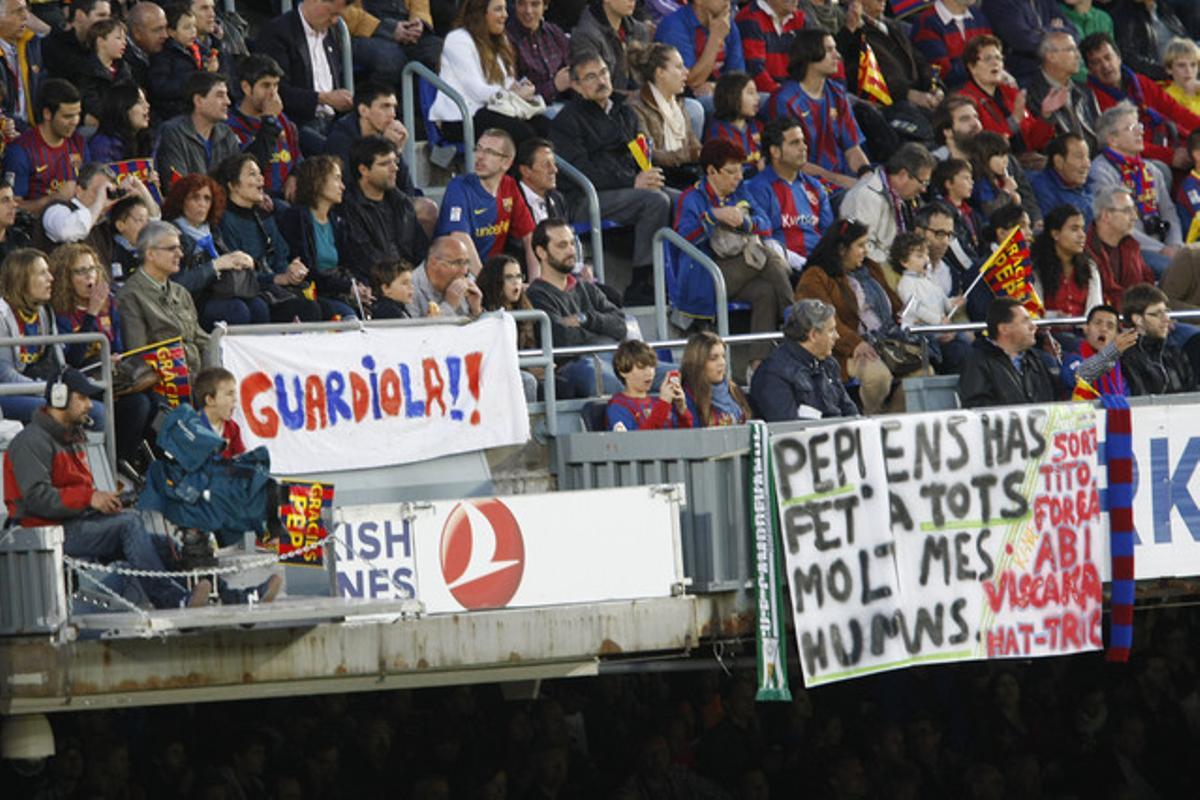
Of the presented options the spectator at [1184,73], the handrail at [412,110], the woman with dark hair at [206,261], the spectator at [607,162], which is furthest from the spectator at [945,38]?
the woman with dark hair at [206,261]

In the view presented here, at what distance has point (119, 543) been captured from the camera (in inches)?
539

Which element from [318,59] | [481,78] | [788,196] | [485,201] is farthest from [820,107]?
[318,59]

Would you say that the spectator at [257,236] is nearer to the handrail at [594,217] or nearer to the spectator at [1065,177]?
the handrail at [594,217]

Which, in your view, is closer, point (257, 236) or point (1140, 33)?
point (257, 236)

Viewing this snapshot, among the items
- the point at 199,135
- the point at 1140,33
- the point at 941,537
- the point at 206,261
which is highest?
the point at 1140,33

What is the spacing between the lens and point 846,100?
2081 centimetres

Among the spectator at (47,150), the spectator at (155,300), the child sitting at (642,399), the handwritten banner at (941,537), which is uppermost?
the spectator at (47,150)

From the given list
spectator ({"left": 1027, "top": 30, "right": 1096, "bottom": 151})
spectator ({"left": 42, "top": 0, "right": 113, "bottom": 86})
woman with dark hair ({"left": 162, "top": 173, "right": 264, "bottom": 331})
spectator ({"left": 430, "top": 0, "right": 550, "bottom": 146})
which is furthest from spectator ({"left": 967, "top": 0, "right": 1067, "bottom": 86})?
woman with dark hair ({"left": 162, "top": 173, "right": 264, "bottom": 331})

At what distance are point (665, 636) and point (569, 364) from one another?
2582 millimetres

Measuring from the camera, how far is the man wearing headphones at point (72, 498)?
44.4ft

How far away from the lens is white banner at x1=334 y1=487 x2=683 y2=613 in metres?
14.1

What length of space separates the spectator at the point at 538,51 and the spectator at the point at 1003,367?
4.37 m

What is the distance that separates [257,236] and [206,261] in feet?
2.24

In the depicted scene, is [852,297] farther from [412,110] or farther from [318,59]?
[318,59]
